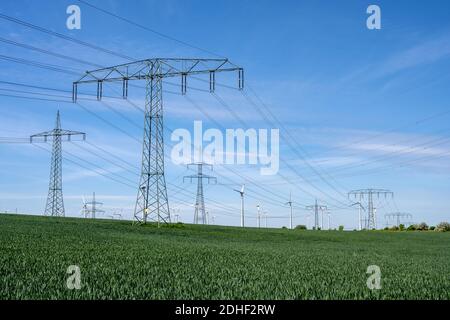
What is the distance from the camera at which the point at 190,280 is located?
1218cm

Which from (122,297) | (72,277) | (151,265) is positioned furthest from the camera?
(151,265)

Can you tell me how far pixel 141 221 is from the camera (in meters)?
58.3

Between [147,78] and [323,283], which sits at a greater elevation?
[147,78]

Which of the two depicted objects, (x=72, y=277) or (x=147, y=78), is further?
(x=147, y=78)

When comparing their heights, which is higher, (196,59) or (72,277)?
(196,59)

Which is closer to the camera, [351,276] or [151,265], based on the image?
[351,276]

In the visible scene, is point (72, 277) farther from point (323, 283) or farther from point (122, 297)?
point (323, 283)
